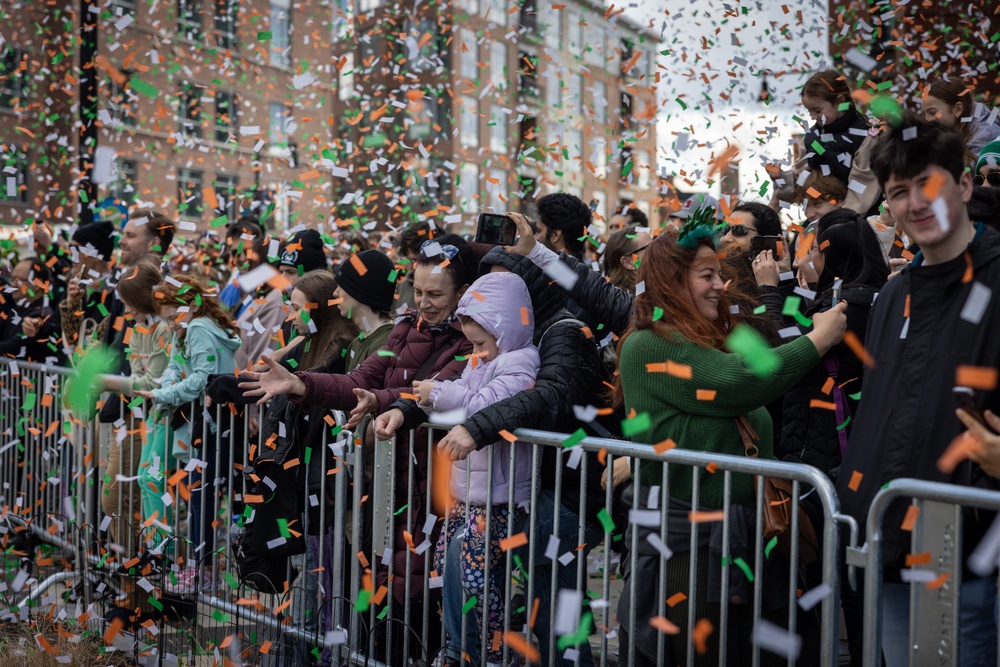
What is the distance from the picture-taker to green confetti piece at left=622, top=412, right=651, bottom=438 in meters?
3.55

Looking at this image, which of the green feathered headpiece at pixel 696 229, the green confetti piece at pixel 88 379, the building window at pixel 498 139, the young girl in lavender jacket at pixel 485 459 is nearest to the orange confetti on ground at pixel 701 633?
the young girl in lavender jacket at pixel 485 459

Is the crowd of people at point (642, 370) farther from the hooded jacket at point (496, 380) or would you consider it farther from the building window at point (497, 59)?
the building window at point (497, 59)

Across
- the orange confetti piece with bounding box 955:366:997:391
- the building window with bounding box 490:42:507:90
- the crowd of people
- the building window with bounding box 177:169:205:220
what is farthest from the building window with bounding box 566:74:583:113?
the orange confetti piece with bounding box 955:366:997:391

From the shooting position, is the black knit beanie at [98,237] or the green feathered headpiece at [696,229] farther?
the black knit beanie at [98,237]

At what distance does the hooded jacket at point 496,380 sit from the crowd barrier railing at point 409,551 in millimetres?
25

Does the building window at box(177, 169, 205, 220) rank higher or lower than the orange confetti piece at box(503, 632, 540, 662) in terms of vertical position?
higher

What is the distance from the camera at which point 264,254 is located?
7.81m

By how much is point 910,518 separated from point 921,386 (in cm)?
37

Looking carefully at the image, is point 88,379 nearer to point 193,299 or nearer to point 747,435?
point 193,299

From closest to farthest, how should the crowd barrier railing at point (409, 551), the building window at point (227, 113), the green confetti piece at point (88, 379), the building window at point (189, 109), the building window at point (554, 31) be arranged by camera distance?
the crowd barrier railing at point (409, 551), the green confetti piece at point (88, 379), the building window at point (189, 109), the building window at point (227, 113), the building window at point (554, 31)

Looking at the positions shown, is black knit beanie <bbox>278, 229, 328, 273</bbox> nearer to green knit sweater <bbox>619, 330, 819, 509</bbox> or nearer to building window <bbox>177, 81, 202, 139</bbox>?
green knit sweater <bbox>619, 330, 819, 509</bbox>

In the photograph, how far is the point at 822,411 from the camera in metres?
4.09

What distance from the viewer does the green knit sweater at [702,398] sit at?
334cm

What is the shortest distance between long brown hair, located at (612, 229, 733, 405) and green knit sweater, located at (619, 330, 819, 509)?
0.04 m
